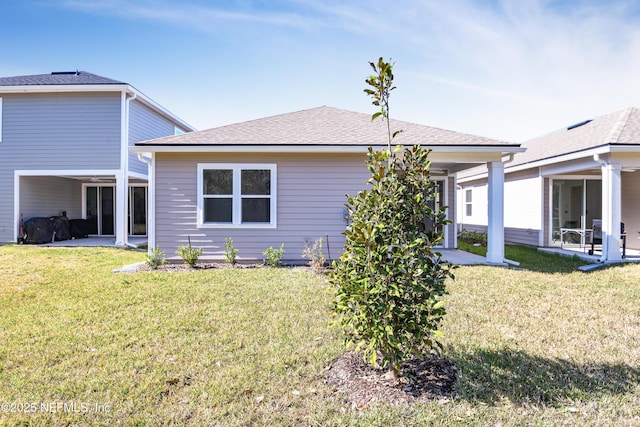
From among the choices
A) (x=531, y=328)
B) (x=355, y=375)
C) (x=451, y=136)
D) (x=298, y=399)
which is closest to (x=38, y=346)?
(x=298, y=399)

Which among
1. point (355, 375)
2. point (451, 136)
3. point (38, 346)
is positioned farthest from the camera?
point (451, 136)

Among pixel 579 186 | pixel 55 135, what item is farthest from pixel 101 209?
pixel 579 186

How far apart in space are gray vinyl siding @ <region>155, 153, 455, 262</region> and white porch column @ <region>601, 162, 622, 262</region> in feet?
20.4

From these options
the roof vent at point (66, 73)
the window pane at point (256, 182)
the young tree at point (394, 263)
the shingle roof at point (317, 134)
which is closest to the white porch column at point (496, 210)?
the shingle roof at point (317, 134)

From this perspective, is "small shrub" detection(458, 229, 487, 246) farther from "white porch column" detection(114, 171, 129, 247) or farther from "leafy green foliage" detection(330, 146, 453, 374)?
"white porch column" detection(114, 171, 129, 247)

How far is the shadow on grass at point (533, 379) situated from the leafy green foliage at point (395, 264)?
2.19 ft

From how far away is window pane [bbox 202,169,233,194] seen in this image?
927 cm

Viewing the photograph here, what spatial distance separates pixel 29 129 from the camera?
42.7ft

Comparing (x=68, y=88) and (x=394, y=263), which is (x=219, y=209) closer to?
(x=394, y=263)

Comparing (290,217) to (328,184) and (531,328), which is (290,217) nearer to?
(328,184)

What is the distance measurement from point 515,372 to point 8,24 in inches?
591

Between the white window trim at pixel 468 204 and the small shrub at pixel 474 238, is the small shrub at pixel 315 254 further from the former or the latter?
Result: the white window trim at pixel 468 204

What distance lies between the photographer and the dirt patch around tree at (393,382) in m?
2.93

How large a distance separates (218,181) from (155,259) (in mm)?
2410
